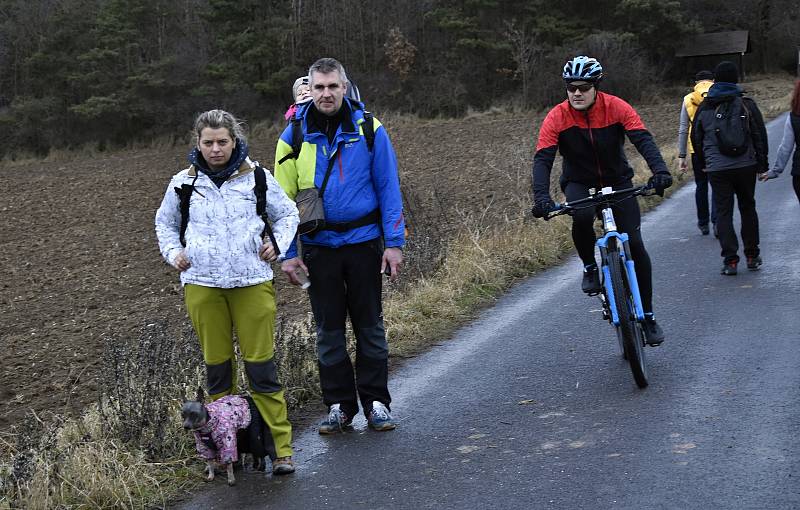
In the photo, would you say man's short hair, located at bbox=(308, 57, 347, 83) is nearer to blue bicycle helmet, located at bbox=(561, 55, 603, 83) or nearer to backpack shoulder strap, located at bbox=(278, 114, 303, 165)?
Result: backpack shoulder strap, located at bbox=(278, 114, 303, 165)

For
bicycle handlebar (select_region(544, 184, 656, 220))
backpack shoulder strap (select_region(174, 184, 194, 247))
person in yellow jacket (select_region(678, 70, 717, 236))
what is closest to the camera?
backpack shoulder strap (select_region(174, 184, 194, 247))

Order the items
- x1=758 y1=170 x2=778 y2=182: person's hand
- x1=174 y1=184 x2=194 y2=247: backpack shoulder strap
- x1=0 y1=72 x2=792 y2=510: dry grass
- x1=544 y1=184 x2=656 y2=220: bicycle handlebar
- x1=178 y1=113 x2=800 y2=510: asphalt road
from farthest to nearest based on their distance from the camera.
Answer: x1=758 y1=170 x2=778 y2=182: person's hand → x1=544 y1=184 x2=656 y2=220: bicycle handlebar → x1=174 y1=184 x2=194 y2=247: backpack shoulder strap → x1=0 y1=72 x2=792 y2=510: dry grass → x1=178 y1=113 x2=800 y2=510: asphalt road

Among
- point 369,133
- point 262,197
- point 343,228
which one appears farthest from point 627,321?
point 262,197

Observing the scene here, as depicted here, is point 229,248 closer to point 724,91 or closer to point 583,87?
point 583,87

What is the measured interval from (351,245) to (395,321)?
2744 mm

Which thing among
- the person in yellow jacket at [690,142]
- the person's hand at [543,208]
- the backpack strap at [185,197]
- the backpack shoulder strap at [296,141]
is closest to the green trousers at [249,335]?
the backpack strap at [185,197]

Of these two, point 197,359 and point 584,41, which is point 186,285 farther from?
point 584,41

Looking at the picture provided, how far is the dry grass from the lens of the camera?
4.92 m

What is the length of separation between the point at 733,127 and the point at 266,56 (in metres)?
49.5

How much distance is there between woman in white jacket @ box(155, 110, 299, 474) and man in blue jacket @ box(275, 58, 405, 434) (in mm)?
398

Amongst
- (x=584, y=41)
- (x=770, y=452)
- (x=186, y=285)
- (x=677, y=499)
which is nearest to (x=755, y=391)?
(x=770, y=452)

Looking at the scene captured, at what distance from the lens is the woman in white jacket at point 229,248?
204 inches

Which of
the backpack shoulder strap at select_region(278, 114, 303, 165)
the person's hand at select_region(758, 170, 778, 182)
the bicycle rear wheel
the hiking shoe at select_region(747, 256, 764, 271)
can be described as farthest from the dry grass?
the person's hand at select_region(758, 170, 778, 182)

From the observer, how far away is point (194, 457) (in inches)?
219
